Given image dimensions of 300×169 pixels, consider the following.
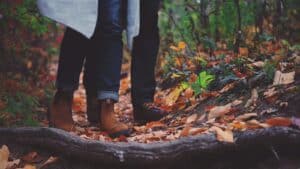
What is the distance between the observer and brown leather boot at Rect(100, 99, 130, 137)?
3.49 m

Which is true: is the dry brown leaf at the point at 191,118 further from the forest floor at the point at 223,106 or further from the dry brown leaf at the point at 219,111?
the dry brown leaf at the point at 219,111

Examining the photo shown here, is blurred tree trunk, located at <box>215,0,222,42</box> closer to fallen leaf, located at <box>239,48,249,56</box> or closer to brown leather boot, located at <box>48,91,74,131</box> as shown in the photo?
fallen leaf, located at <box>239,48,249,56</box>

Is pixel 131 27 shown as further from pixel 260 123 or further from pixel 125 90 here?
pixel 125 90

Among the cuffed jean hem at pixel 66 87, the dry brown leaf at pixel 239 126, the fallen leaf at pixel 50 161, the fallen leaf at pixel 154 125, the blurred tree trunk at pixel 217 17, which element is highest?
the blurred tree trunk at pixel 217 17

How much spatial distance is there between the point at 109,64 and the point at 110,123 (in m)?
0.37

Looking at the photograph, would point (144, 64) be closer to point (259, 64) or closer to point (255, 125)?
point (259, 64)

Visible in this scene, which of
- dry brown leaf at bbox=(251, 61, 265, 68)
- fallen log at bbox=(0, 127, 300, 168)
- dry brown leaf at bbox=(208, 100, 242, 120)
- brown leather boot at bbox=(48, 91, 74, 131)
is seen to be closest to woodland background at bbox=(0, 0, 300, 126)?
A: dry brown leaf at bbox=(251, 61, 265, 68)

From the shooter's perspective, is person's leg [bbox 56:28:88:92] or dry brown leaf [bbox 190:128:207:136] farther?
person's leg [bbox 56:28:88:92]

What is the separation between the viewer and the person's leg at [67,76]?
3621 millimetres

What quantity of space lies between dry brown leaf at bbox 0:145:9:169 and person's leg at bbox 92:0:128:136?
795 millimetres

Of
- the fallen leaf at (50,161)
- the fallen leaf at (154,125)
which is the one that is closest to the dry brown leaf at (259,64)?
the fallen leaf at (154,125)

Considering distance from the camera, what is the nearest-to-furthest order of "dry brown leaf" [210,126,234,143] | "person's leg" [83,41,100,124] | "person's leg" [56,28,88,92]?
"dry brown leaf" [210,126,234,143] < "person's leg" [56,28,88,92] < "person's leg" [83,41,100,124]

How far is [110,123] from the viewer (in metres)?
→ 3.53

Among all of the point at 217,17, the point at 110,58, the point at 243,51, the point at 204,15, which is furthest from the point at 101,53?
the point at 204,15
